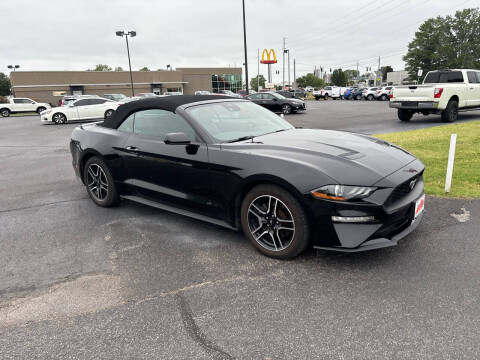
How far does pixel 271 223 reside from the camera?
11.0 ft

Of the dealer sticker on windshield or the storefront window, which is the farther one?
the storefront window

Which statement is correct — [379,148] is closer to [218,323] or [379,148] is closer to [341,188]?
[341,188]

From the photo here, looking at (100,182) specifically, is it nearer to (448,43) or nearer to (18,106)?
(18,106)

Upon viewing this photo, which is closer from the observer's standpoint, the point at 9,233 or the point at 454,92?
the point at 9,233

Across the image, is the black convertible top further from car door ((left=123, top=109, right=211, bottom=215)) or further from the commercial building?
the commercial building

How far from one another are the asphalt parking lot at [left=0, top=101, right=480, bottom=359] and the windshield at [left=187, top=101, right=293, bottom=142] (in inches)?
44.6

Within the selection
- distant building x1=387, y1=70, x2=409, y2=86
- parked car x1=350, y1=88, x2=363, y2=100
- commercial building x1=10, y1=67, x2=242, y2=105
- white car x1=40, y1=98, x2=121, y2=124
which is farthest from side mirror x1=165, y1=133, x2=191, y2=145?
distant building x1=387, y1=70, x2=409, y2=86

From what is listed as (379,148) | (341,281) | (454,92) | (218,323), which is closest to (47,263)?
(218,323)

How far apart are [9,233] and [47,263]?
118 cm

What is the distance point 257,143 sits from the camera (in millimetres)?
3682

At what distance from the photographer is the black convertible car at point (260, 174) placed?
3.01 m

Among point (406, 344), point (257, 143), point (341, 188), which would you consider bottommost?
point (406, 344)

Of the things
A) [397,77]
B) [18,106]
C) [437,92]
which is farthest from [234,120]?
[397,77]

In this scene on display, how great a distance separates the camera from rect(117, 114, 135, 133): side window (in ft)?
15.2
